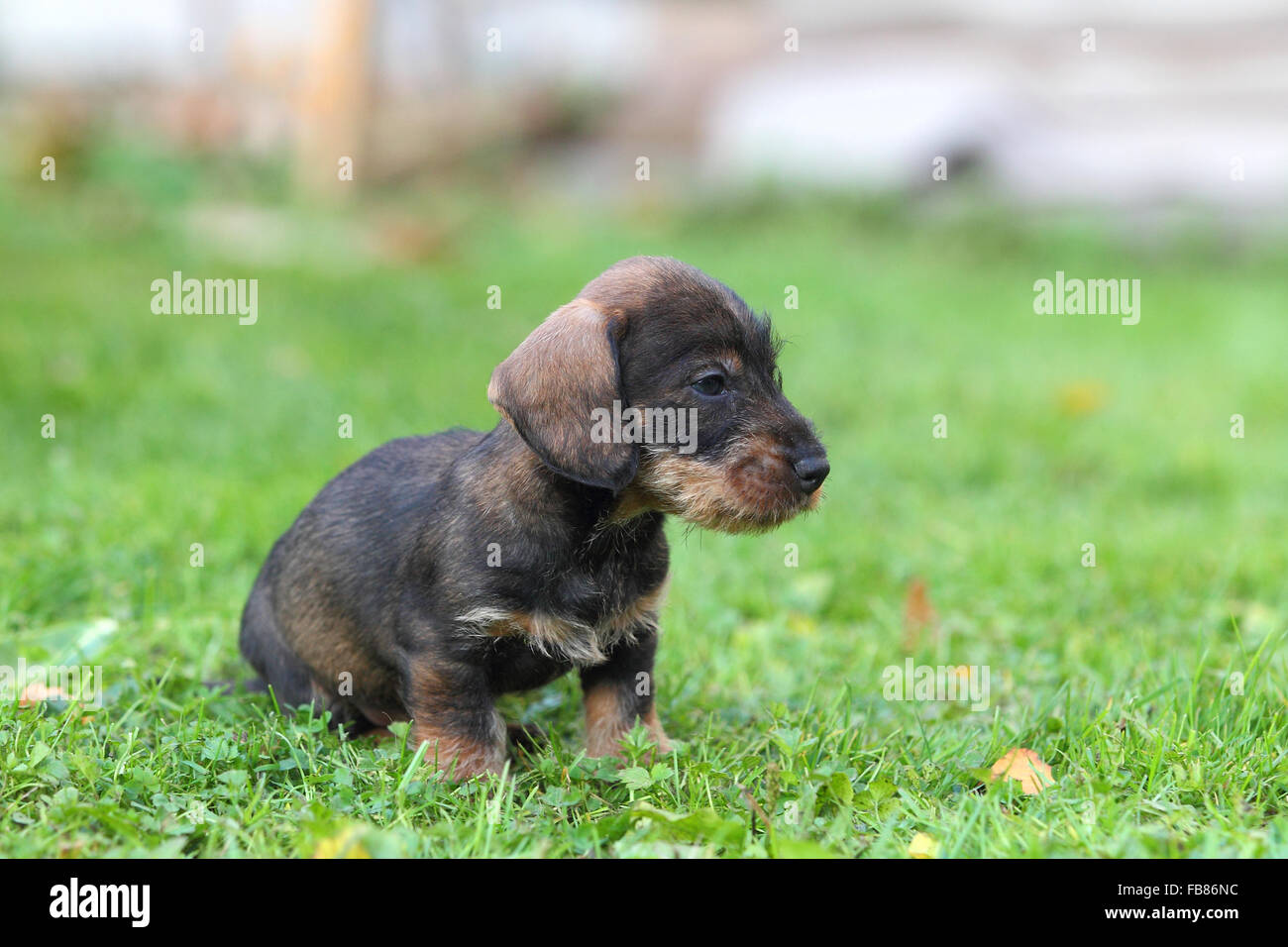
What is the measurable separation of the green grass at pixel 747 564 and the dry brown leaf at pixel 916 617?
0.08 meters

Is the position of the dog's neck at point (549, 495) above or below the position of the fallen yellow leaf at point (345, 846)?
above

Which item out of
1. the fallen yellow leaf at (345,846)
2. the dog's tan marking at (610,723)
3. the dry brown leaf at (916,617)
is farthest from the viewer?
the dry brown leaf at (916,617)

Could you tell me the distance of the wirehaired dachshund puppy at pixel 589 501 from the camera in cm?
324

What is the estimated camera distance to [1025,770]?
341 centimetres

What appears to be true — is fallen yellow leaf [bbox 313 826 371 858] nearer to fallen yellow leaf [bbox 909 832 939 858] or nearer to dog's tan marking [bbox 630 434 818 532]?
dog's tan marking [bbox 630 434 818 532]

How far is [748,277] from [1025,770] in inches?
294

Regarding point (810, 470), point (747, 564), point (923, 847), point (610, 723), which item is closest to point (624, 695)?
point (610, 723)

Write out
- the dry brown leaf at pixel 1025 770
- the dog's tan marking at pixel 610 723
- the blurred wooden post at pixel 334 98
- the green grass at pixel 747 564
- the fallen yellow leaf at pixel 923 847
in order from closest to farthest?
1. the fallen yellow leaf at pixel 923 847
2. the green grass at pixel 747 564
3. the dry brown leaf at pixel 1025 770
4. the dog's tan marking at pixel 610 723
5. the blurred wooden post at pixel 334 98

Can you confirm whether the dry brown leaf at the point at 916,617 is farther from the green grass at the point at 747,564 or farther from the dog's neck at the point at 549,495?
the dog's neck at the point at 549,495

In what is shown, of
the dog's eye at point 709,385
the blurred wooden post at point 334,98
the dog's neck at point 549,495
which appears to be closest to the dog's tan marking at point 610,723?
the dog's neck at point 549,495

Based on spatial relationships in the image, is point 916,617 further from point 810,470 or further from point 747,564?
point 810,470

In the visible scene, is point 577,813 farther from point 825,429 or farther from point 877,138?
point 877,138

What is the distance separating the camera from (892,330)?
9602 mm

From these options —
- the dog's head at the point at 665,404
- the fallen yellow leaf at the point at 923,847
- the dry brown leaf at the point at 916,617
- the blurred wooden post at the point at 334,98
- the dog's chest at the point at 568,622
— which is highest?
the blurred wooden post at the point at 334,98
